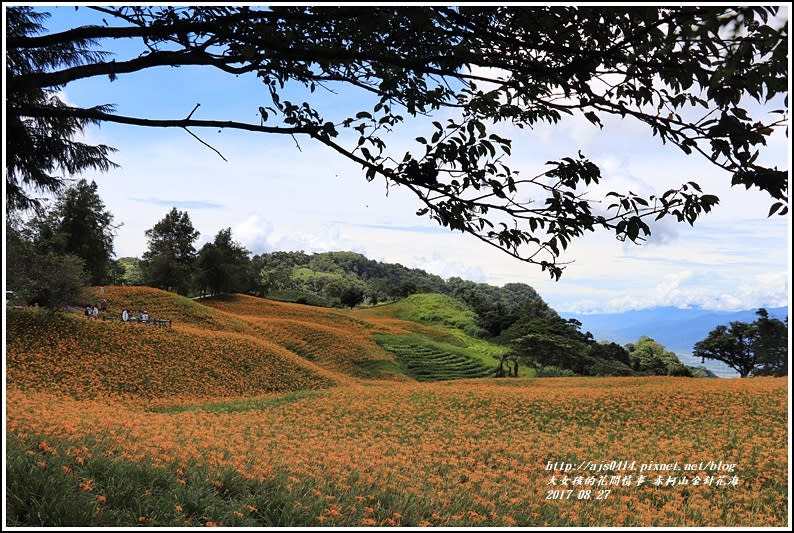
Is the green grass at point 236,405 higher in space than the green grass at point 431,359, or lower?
lower

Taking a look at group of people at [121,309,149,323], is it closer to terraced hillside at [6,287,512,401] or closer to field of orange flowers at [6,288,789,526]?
terraced hillside at [6,287,512,401]

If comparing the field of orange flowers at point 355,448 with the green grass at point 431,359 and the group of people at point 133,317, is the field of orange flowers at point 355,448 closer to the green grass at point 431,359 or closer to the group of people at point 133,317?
the group of people at point 133,317

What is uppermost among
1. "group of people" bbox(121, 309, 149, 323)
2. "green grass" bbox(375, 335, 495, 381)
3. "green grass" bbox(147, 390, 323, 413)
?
"group of people" bbox(121, 309, 149, 323)

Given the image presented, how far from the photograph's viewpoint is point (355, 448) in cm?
948

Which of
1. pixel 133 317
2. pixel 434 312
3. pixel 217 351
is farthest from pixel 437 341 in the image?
pixel 133 317

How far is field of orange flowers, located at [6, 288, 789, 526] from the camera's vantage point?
518cm

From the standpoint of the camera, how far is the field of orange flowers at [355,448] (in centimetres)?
518

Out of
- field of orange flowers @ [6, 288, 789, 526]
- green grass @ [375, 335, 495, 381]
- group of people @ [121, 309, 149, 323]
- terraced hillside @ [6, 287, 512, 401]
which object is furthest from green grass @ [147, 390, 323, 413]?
green grass @ [375, 335, 495, 381]

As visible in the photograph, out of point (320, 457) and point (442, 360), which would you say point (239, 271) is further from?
point (320, 457)

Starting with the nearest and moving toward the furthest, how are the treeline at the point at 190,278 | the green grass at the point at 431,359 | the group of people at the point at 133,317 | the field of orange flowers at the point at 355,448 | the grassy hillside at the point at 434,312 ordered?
1. the field of orange flowers at the point at 355,448
2. the treeline at the point at 190,278
3. the group of people at the point at 133,317
4. the green grass at the point at 431,359
5. the grassy hillside at the point at 434,312

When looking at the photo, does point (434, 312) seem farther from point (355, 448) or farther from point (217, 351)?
point (355, 448)

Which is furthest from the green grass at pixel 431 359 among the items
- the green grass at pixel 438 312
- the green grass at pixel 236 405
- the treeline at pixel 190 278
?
the green grass at pixel 236 405

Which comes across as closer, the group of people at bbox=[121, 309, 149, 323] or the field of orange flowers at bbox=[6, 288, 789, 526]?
the field of orange flowers at bbox=[6, 288, 789, 526]

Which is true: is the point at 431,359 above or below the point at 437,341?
below
